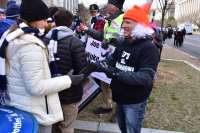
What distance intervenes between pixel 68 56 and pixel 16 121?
1.70 m

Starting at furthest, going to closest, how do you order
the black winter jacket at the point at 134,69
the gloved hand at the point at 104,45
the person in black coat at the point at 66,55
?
the gloved hand at the point at 104,45, the person in black coat at the point at 66,55, the black winter jacket at the point at 134,69

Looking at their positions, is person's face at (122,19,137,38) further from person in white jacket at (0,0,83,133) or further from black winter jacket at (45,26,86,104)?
person in white jacket at (0,0,83,133)

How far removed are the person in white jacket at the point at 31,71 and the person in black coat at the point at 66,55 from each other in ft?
3.31

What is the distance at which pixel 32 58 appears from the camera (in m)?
3.35

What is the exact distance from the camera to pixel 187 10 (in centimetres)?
14975

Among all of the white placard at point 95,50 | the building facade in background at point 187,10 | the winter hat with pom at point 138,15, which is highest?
the building facade in background at point 187,10

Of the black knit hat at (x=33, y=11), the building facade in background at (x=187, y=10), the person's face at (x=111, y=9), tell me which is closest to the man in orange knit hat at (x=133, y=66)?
the black knit hat at (x=33, y=11)

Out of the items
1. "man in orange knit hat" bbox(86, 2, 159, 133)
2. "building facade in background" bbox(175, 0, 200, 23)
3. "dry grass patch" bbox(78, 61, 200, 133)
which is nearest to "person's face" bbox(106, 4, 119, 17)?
"dry grass patch" bbox(78, 61, 200, 133)

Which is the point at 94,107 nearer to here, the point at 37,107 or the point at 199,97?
the point at 199,97

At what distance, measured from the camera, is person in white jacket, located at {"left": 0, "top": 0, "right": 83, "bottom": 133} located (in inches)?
132

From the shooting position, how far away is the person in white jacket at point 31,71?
3.36m

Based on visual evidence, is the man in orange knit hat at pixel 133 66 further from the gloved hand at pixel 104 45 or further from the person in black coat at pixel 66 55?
the gloved hand at pixel 104 45

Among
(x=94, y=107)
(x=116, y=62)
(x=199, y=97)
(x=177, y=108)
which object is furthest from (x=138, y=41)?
(x=199, y=97)

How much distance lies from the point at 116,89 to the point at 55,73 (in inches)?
24.9
